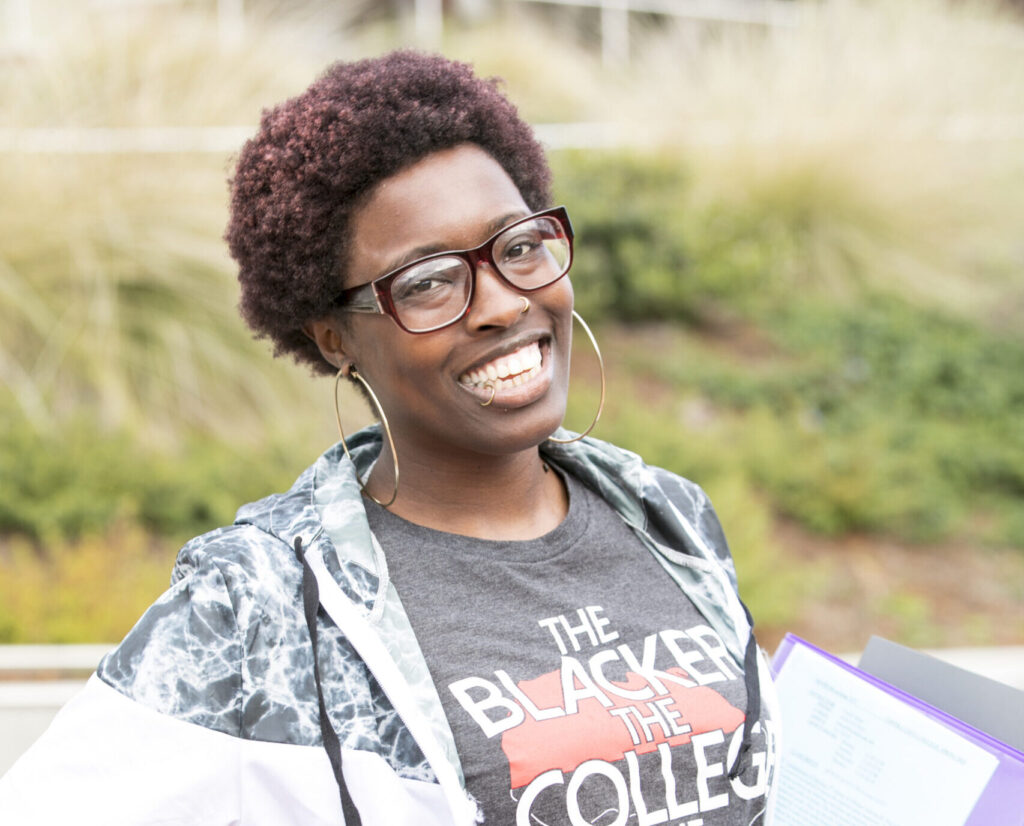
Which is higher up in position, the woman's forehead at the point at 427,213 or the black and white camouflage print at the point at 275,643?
the woman's forehead at the point at 427,213

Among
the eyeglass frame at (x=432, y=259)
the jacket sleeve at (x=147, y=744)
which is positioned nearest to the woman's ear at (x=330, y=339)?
the eyeglass frame at (x=432, y=259)

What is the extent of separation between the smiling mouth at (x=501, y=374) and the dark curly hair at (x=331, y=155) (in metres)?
0.29

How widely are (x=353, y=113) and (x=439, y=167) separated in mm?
173

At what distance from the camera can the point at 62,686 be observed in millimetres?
3006

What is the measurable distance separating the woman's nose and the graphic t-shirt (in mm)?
375

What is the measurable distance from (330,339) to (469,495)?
0.39 m

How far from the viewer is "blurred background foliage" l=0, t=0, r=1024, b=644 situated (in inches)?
194

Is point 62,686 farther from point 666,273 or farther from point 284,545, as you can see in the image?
point 666,273

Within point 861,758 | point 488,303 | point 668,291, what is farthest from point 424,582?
point 668,291

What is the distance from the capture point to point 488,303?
1.70m

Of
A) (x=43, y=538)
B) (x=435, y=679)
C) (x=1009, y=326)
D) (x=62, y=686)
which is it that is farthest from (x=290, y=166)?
(x=1009, y=326)

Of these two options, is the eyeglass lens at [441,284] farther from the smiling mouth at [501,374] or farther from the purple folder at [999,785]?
the purple folder at [999,785]

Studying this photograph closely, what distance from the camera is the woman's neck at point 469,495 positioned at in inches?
71.9

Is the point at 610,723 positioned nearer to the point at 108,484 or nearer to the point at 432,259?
the point at 432,259
